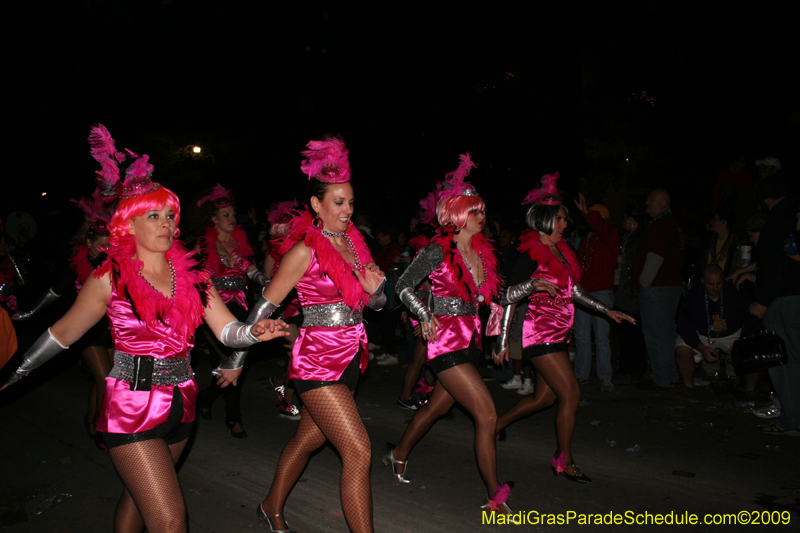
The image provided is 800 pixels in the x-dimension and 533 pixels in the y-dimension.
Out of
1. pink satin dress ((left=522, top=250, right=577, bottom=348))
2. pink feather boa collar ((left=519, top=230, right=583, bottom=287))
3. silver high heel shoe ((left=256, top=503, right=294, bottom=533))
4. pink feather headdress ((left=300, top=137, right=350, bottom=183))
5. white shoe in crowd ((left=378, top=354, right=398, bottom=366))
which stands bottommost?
white shoe in crowd ((left=378, top=354, right=398, bottom=366))

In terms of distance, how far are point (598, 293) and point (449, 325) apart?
12.2 feet

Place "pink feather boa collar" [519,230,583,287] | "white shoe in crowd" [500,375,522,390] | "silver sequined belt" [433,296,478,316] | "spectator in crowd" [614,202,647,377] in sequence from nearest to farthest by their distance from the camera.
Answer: "silver sequined belt" [433,296,478,316] → "pink feather boa collar" [519,230,583,287] → "white shoe in crowd" [500,375,522,390] → "spectator in crowd" [614,202,647,377]

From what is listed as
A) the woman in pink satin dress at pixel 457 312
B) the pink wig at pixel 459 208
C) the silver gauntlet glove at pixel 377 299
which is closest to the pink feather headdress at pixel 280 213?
the woman in pink satin dress at pixel 457 312

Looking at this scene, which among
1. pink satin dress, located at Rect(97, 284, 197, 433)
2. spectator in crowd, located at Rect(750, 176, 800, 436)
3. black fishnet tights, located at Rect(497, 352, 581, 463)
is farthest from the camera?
spectator in crowd, located at Rect(750, 176, 800, 436)

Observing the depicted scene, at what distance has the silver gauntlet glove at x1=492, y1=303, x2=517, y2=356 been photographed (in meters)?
4.32

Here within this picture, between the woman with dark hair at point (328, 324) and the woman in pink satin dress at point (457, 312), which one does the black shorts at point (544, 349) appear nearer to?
the woman in pink satin dress at point (457, 312)

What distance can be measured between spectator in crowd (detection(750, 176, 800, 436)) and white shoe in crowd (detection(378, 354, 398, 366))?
4710mm

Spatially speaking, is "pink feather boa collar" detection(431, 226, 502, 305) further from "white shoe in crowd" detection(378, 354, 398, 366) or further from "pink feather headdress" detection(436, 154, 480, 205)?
"white shoe in crowd" detection(378, 354, 398, 366)

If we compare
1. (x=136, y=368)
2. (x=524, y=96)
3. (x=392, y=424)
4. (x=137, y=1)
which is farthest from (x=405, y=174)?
(x=136, y=368)

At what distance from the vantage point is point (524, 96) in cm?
1178

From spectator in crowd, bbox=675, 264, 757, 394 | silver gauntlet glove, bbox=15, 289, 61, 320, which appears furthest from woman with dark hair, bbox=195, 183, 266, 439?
spectator in crowd, bbox=675, 264, 757, 394

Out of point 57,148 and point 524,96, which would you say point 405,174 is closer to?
point 524,96

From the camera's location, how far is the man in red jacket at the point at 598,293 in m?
7.04

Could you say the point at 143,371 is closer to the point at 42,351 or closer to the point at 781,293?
the point at 42,351
